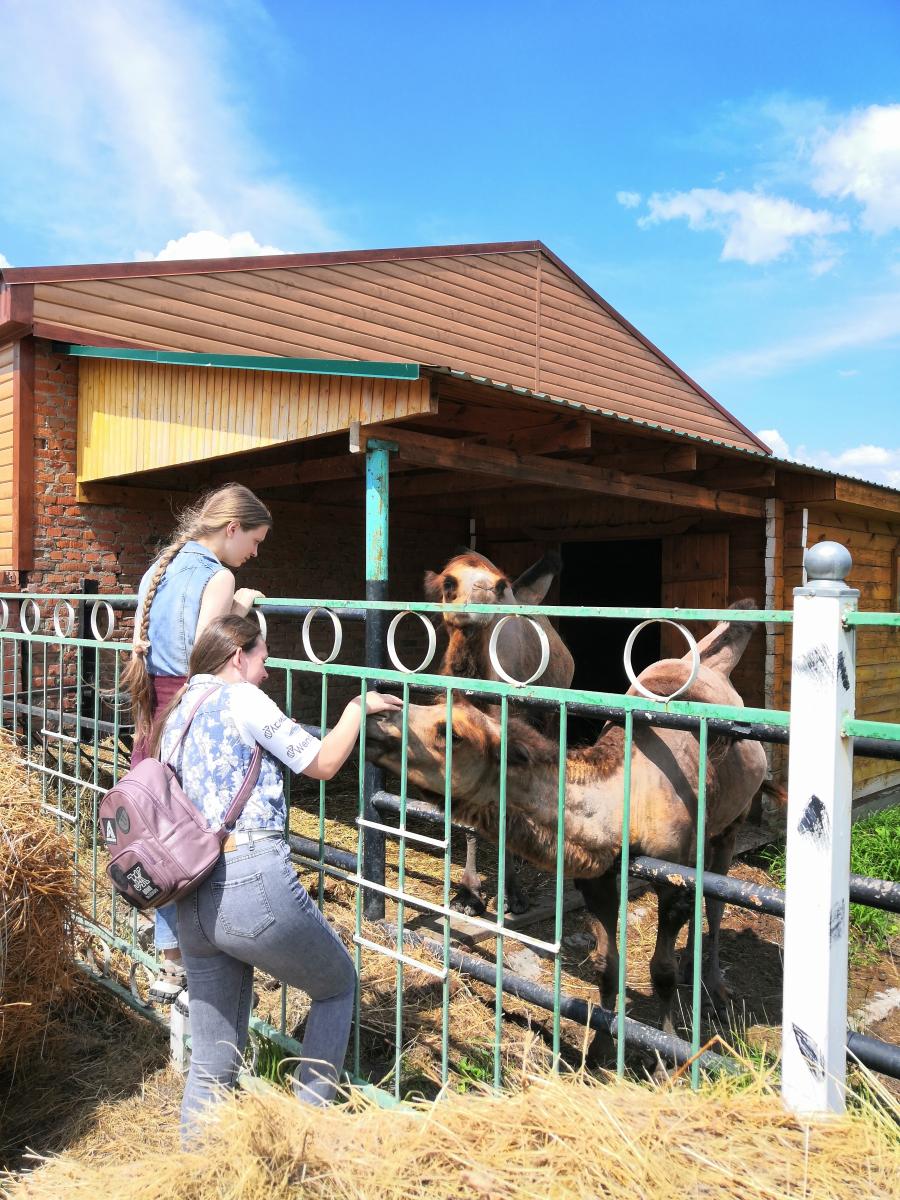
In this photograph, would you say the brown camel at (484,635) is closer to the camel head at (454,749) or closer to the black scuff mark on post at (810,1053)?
the camel head at (454,749)

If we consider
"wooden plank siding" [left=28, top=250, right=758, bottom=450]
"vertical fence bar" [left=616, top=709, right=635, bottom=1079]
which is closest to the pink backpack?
"vertical fence bar" [left=616, top=709, right=635, bottom=1079]

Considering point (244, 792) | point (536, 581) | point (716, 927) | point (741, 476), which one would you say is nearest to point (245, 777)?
point (244, 792)

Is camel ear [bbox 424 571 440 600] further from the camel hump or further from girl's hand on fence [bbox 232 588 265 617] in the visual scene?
girl's hand on fence [bbox 232 588 265 617]

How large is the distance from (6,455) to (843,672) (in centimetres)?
826

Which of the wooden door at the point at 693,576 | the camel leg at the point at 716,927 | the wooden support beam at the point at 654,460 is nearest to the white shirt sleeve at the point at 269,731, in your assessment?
the camel leg at the point at 716,927

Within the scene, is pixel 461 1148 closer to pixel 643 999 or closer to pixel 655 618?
pixel 655 618

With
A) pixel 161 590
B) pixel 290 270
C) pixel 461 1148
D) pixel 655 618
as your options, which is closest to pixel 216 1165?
pixel 461 1148

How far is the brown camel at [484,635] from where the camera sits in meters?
4.75

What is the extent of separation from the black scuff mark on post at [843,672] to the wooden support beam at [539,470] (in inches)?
154

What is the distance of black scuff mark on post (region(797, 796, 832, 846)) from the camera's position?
1.71 m

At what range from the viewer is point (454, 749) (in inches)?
107

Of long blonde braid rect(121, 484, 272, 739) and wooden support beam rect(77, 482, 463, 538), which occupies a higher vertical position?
wooden support beam rect(77, 482, 463, 538)

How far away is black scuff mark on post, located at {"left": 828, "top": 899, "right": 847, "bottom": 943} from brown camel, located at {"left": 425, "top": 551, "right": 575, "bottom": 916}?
7.64ft

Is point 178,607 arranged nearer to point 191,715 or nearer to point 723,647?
point 191,715
